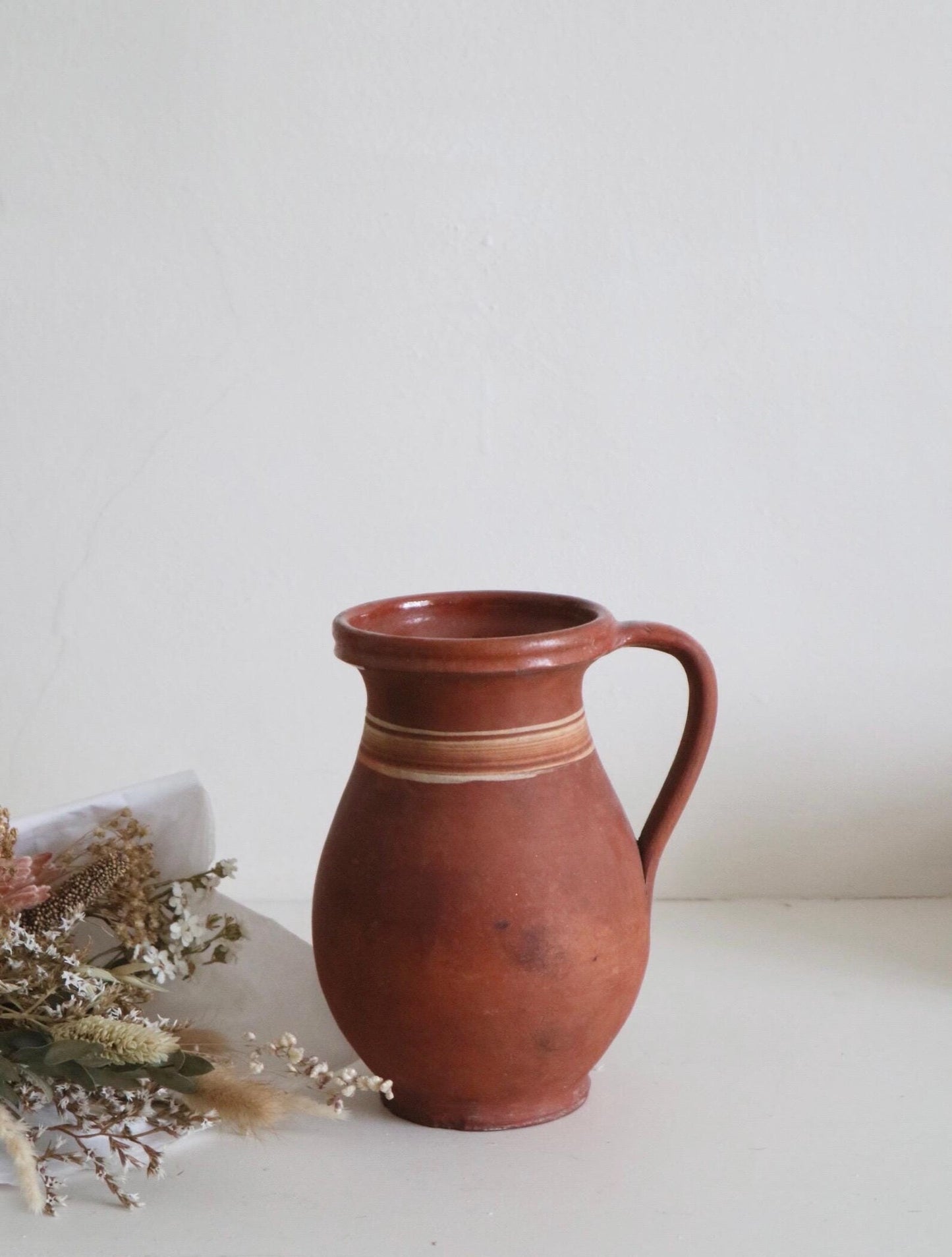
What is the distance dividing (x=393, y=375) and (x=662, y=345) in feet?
0.71

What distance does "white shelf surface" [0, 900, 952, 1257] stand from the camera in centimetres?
65

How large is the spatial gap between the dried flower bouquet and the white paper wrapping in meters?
0.02

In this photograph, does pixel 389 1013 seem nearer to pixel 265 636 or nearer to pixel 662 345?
pixel 265 636

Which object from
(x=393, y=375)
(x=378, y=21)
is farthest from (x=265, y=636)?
(x=378, y=21)

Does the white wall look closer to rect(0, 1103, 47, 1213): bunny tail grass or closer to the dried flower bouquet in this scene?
the dried flower bouquet

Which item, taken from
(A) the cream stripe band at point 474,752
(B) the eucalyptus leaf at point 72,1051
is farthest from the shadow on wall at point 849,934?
(B) the eucalyptus leaf at point 72,1051

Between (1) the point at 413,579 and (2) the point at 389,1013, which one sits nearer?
(2) the point at 389,1013

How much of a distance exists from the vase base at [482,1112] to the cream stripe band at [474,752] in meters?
0.19

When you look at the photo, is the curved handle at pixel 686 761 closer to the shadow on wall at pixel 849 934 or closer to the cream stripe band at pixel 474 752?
the cream stripe band at pixel 474 752

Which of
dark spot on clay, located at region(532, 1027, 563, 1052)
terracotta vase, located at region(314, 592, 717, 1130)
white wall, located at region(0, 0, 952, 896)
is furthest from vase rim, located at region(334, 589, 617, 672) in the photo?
white wall, located at region(0, 0, 952, 896)

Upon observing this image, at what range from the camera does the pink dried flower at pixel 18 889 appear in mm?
718

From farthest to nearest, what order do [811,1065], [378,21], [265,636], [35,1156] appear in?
[265,636] → [378,21] → [811,1065] → [35,1156]

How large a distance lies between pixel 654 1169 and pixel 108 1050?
0.29 meters

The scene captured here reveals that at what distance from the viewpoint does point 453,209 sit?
1.05m
